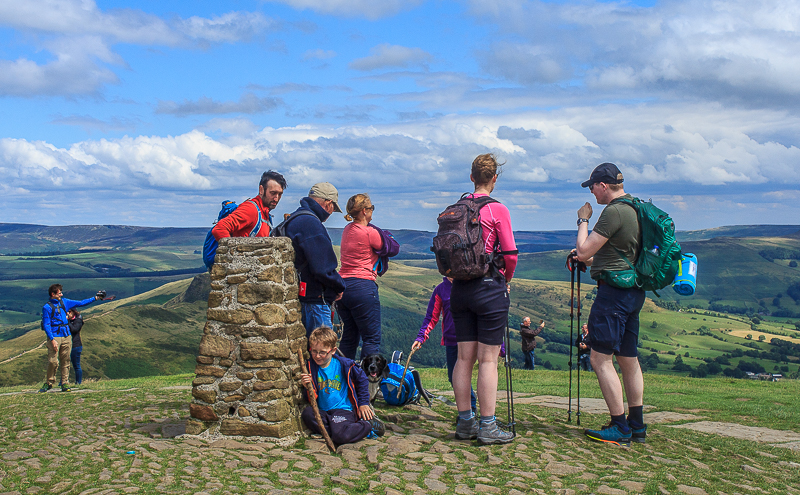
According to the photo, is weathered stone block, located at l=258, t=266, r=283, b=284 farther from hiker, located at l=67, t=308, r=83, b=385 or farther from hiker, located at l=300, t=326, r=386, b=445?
hiker, located at l=67, t=308, r=83, b=385

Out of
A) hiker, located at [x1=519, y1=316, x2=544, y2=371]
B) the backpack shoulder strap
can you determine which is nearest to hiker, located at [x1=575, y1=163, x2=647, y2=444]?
the backpack shoulder strap

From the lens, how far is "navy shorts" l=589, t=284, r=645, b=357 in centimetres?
659

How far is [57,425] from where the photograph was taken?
26.6 ft

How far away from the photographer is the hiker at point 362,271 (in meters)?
7.72

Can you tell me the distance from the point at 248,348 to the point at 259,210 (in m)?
1.91

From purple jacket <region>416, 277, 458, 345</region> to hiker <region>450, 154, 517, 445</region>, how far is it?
1292 mm

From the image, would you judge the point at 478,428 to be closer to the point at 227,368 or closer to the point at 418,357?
the point at 227,368

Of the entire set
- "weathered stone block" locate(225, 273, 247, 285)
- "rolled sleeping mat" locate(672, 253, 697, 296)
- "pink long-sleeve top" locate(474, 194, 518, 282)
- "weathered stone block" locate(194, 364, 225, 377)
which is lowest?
"weathered stone block" locate(194, 364, 225, 377)

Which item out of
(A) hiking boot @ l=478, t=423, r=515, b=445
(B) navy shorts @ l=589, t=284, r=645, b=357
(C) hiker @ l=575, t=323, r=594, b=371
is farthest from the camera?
(C) hiker @ l=575, t=323, r=594, b=371

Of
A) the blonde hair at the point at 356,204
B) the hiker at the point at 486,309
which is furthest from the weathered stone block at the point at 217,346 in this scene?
the hiker at the point at 486,309

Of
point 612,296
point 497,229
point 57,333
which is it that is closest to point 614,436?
point 612,296

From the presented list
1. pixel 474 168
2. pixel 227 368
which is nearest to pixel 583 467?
pixel 474 168

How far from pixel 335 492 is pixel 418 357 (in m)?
93.3

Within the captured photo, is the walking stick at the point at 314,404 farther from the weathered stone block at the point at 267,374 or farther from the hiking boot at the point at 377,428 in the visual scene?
the hiking boot at the point at 377,428
